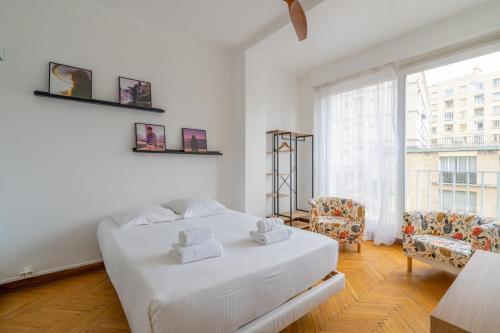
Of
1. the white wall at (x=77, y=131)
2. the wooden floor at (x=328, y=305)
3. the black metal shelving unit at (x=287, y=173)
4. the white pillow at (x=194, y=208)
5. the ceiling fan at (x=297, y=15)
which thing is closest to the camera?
the wooden floor at (x=328, y=305)

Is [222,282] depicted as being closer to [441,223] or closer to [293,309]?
[293,309]

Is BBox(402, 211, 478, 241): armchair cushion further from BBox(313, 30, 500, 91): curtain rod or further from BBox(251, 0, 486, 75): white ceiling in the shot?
BBox(251, 0, 486, 75): white ceiling

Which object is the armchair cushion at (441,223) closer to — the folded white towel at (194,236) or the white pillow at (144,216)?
the folded white towel at (194,236)

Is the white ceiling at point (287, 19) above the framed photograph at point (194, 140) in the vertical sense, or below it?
above

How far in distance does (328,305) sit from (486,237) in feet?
4.97

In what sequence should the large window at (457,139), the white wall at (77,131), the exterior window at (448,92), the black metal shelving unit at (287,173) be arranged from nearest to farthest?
1. the white wall at (77,131)
2. the large window at (457,139)
3. the exterior window at (448,92)
4. the black metal shelving unit at (287,173)

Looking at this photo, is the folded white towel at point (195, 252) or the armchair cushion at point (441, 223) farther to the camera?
the armchair cushion at point (441, 223)

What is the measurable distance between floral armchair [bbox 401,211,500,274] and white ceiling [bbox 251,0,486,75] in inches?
86.4

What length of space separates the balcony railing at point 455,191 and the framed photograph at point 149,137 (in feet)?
11.0

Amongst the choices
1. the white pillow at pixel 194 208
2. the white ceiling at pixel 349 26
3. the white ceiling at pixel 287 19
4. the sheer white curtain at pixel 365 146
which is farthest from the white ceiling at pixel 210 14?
the white pillow at pixel 194 208

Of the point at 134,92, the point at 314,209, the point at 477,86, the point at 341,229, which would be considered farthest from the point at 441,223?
the point at 134,92

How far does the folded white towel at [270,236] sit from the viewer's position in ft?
5.51

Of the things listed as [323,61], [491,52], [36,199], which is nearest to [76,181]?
[36,199]

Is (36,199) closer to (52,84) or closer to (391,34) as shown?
(52,84)
